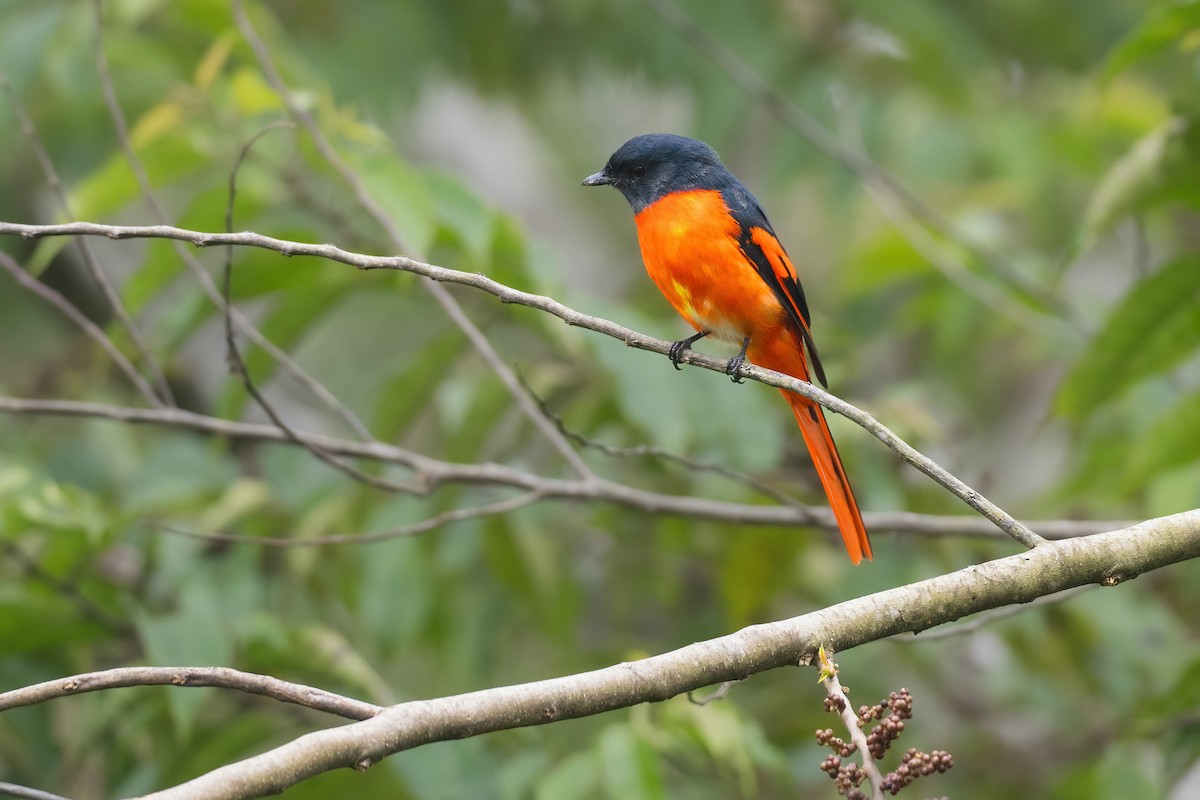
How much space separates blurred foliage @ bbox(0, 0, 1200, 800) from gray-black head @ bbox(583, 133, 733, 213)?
364 mm

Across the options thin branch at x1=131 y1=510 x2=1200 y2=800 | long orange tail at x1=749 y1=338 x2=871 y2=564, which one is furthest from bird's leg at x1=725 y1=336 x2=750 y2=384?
thin branch at x1=131 y1=510 x2=1200 y2=800

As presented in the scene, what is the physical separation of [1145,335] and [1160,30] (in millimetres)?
850

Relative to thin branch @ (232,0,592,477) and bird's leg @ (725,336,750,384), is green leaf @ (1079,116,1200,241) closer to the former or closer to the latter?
bird's leg @ (725,336,750,384)

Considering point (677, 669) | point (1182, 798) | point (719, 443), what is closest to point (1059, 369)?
point (1182, 798)

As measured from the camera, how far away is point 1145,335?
12.0 ft

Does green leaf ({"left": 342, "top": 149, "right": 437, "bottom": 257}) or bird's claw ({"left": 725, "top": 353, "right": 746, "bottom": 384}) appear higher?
green leaf ({"left": 342, "top": 149, "right": 437, "bottom": 257})

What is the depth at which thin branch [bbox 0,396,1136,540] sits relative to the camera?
364 centimetres

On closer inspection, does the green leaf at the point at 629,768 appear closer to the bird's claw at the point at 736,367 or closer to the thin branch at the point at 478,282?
the bird's claw at the point at 736,367

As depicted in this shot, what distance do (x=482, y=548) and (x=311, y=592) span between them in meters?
0.71

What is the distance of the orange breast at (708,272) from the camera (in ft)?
12.9

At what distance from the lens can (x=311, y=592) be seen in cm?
505

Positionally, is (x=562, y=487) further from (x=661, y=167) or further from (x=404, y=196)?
(x=661, y=167)

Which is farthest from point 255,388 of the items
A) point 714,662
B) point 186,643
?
point 714,662

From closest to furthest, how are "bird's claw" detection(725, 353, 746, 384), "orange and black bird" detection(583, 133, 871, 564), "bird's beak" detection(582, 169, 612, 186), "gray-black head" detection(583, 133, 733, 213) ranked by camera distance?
"bird's claw" detection(725, 353, 746, 384) → "orange and black bird" detection(583, 133, 871, 564) → "gray-black head" detection(583, 133, 733, 213) → "bird's beak" detection(582, 169, 612, 186)
